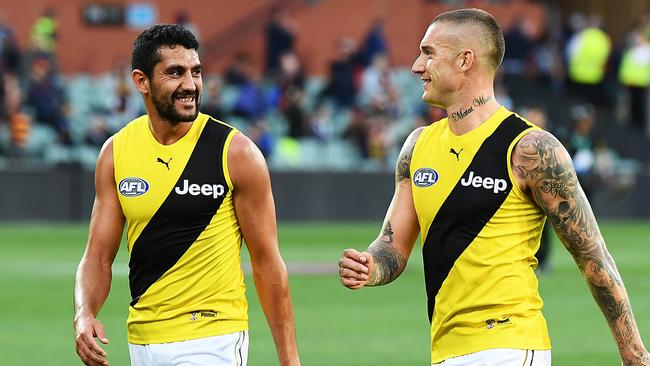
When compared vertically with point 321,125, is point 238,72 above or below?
above

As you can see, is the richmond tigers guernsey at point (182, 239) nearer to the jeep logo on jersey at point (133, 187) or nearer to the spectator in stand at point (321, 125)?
the jeep logo on jersey at point (133, 187)

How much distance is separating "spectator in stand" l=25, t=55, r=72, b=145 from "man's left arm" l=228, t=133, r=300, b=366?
2267cm

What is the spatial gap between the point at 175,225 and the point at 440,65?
4.54ft

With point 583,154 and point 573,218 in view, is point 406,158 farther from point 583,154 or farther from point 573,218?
point 583,154

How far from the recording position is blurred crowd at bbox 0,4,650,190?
2905 centimetres

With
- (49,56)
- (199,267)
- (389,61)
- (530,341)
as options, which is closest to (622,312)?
(530,341)

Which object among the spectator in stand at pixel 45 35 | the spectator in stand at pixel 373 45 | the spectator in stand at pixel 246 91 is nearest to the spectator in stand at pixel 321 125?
the spectator in stand at pixel 246 91

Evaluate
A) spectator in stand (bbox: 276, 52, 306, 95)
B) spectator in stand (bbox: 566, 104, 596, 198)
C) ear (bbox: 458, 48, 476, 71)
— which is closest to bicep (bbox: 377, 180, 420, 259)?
ear (bbox: 458, 48, 476, 71)

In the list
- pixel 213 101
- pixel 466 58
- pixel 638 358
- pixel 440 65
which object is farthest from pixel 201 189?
pixel 213 101

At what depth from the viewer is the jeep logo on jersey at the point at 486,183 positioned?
6.19m

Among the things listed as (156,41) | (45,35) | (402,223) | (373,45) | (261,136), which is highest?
(373,45)

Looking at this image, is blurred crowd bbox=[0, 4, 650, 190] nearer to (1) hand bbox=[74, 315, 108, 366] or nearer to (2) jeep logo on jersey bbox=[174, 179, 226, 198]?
(2) jeep logo on jersey bbox=[174, 179, 226, 198]

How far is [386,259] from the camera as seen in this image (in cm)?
661

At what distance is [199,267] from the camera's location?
664cm
